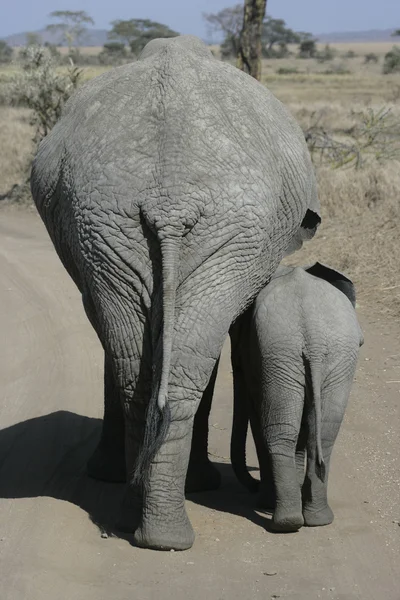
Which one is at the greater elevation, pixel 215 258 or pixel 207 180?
pixel 207 180

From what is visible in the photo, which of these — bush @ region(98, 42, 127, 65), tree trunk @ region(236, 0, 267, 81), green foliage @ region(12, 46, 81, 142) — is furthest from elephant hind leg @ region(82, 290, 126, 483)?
bush @ region(98, 42, 127, 65)

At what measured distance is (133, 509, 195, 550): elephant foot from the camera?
4.28 metres

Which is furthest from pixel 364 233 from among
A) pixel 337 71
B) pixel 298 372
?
pixel 337 71

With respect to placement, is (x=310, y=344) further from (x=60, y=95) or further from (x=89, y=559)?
(x=60, y=95)

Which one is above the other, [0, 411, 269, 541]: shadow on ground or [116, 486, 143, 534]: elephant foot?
[116, 486, 143, 534]: elephant foot

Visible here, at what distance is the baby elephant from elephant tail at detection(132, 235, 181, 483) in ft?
1.88

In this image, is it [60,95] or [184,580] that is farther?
[60,95]

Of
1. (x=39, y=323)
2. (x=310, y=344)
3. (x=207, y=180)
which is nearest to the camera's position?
(x=207, y=180)

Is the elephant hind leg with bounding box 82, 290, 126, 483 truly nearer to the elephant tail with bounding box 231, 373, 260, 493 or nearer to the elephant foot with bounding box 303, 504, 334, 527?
the elephant tail with bounding box 231, 373, 260, 493

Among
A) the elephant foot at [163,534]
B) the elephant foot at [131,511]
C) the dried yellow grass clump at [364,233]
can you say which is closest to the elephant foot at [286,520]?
the elephant foot at [163,534]

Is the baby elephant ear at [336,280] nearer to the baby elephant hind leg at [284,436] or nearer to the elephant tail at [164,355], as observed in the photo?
the baby elephant hind leg at [284,436]

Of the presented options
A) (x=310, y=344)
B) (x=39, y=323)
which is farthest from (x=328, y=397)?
(x=39, y=323)

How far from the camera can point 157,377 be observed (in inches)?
157

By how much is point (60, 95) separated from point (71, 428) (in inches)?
441
